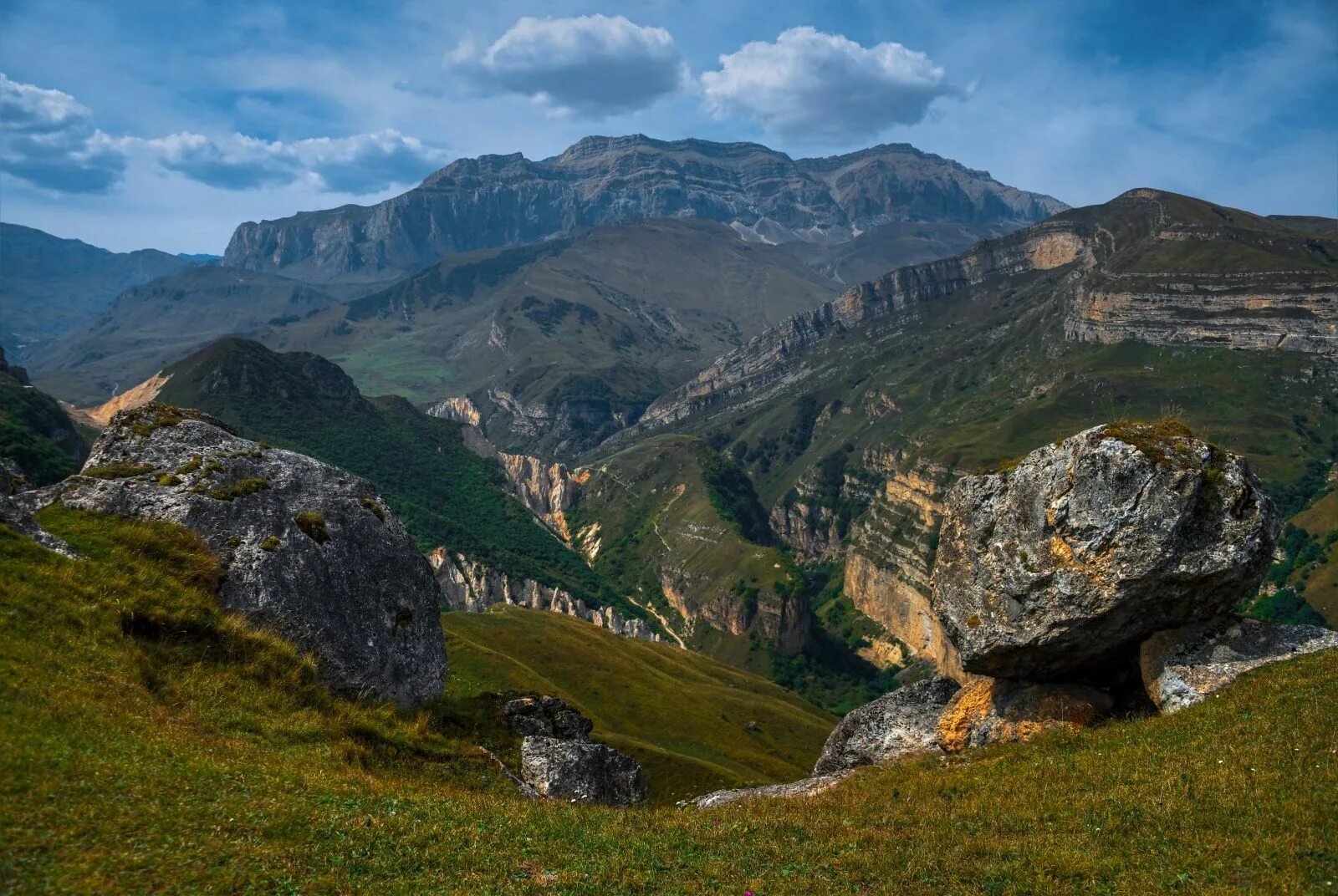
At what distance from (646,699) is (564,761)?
82.9m

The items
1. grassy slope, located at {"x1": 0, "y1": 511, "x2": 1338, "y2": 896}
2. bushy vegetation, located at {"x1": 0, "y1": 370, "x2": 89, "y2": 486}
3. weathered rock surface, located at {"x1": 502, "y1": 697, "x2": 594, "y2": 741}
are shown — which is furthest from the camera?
bushy vegetation, located at {"x1": 0, "y1": 370, "x2": 89, "y2": 486}

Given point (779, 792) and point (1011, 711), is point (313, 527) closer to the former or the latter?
point (779, 792)

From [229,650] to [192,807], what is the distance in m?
10.1

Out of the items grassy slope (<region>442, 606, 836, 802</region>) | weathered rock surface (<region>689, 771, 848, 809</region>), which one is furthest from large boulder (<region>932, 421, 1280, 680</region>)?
grassy slope (<region>442, 606, 836, 802</region>)

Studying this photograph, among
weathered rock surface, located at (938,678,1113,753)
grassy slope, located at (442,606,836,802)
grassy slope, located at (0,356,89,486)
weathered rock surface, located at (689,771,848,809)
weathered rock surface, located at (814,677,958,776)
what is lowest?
grassy slope, located at (442,606,836,802)

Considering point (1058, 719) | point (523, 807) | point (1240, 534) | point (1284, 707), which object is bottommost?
point (523, 807)

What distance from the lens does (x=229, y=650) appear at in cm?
2706

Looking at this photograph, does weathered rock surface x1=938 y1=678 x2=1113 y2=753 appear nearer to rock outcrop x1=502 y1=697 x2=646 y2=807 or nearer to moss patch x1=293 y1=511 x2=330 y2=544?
rock outcrop x1=502 y1=697 x2=646 y2=807

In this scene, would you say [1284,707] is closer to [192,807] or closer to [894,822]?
[894,822]

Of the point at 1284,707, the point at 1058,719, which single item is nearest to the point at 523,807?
the point at 1058,719

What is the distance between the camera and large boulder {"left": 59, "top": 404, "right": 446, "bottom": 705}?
102 ft

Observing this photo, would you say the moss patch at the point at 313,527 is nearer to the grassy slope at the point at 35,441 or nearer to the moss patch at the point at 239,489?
the moss patch at the point at 239,489

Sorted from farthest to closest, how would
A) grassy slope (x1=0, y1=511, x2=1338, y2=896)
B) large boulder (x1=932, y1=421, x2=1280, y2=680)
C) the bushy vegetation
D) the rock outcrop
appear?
the bushy vegetation
the rock outcrop
large boulder (x1=932, y1=421, x2=1280, y2=680)
grassy slope (x1=0, y1=511, x2=1338, y2=896)

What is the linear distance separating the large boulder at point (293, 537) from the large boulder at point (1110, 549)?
950 inches
